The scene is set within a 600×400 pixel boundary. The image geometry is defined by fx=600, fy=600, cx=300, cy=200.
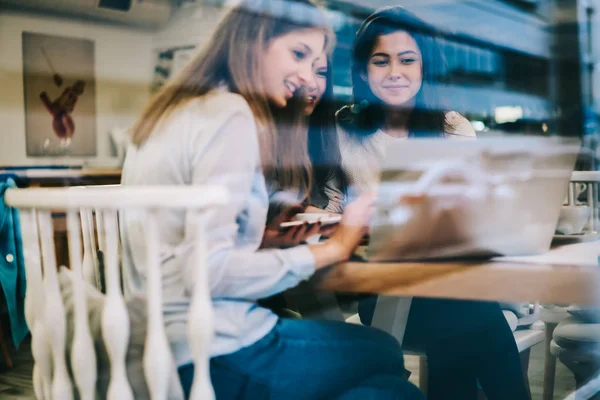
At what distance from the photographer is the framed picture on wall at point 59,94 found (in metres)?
1.09

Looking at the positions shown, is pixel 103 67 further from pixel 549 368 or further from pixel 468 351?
pixel 549 368

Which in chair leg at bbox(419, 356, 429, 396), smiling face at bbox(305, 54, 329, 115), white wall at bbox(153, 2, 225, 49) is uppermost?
white wall at bbox(153, 2, 225, 49)

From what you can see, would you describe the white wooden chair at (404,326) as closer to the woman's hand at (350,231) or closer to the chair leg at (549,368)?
the chair leg at (549,368)

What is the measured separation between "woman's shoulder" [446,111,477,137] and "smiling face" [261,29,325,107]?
0.32 meters

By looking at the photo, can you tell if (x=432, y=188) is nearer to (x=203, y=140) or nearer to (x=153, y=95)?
(x=203, y=140)

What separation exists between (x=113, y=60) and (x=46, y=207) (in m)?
0.31

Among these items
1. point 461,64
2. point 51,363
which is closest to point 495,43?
point 461,64

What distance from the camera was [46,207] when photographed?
95 centimetres

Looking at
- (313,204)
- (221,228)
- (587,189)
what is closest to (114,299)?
(221,228)

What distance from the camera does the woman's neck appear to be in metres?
1.27

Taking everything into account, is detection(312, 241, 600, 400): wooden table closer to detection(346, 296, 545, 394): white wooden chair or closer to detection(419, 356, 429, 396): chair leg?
detection(346, 296, 545, 394): white wooden chair

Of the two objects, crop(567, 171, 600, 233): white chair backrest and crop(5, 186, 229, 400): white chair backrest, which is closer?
crop(5, 186, 229, 400): white chair backrest

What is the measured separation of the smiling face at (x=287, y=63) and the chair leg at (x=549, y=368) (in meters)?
0.72

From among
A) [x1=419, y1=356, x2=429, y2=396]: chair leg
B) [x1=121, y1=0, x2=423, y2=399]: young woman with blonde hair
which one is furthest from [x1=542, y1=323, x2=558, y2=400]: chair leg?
[x1=121, y1=0, x2=423, y2=399]: young woman with blonde hair
